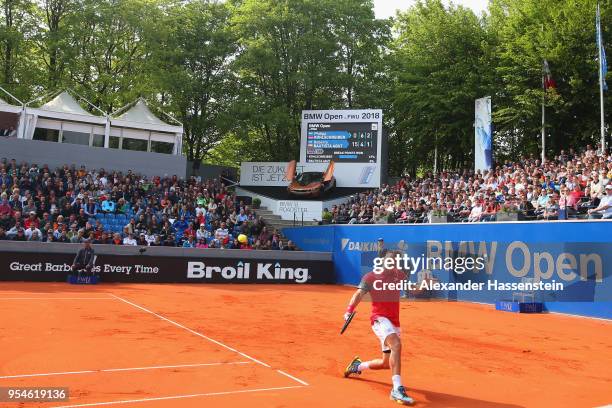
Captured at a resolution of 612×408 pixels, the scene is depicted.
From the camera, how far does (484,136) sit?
30.1m

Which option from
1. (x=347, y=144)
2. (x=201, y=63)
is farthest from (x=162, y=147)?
(x=347, y=144)

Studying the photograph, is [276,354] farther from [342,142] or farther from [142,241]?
[342,142]

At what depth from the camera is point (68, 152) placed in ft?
106

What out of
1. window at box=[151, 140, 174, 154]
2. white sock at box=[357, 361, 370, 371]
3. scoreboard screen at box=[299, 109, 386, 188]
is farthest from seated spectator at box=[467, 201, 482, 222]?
window at box=[151, 140, 174, 154]

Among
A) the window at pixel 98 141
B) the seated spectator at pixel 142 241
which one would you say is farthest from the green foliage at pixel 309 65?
the seated spectator at pixel 142 241

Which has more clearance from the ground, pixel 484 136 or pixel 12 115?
pixel 12 115

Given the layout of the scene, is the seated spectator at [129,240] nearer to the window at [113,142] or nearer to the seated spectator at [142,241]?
the seated spectator at [142,241]

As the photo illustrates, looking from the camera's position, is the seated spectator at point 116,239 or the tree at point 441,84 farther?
the tree at point 441,84

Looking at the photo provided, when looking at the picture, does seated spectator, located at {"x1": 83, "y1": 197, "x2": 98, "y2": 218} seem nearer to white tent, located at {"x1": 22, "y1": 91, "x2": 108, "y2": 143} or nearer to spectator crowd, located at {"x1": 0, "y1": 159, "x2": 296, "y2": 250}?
spectator crowd, located at {"x1": 0, "y1": 159, "x2": 296, "y2": 250}

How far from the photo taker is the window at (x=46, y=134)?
32.9 m

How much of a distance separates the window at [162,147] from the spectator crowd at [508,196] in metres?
13.2

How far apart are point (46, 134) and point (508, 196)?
1086 inches

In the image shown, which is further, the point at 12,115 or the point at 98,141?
the point at 98,141

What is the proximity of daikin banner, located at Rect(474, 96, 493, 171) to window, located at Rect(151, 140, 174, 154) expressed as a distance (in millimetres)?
20688
